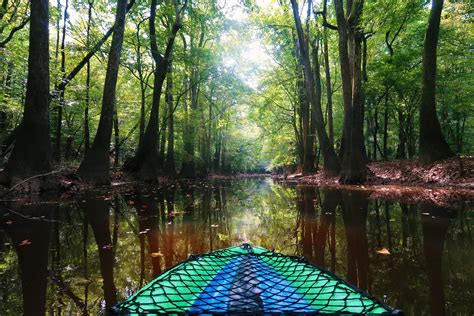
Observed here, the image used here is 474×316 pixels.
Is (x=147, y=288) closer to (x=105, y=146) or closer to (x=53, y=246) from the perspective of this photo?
(x=53, y=246)

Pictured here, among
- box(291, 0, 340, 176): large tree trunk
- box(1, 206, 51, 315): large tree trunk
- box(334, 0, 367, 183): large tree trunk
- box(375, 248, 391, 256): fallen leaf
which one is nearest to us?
box(1, 206, 51, 315): large tree trunk

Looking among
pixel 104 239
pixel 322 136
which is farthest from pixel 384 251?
pixel 322 136

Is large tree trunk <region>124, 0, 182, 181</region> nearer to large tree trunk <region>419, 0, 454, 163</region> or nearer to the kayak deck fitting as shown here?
large tree trunk <region>419, 0, 454, 163</region>

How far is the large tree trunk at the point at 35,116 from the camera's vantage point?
7.41 metres

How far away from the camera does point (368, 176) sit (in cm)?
1248

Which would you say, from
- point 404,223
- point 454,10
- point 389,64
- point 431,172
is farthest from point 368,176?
point 404,223

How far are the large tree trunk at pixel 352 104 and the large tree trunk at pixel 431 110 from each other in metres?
2.13

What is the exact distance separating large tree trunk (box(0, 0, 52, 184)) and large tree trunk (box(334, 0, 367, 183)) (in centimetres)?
996

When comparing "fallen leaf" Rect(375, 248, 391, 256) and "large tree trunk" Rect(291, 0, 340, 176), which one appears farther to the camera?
"large tree trunk" Rect(291, 0, 340, 176)

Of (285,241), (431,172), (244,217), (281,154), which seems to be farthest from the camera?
(281,154)

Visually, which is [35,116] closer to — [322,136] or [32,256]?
[32,256]

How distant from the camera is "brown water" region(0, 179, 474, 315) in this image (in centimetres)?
235

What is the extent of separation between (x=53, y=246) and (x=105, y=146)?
22.6 feet

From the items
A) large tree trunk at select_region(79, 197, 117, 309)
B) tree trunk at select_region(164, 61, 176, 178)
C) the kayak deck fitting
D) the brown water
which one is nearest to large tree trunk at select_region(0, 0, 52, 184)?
the brown water
